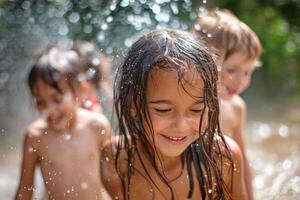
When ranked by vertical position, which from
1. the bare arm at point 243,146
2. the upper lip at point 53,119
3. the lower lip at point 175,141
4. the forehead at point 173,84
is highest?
the forehead at point 173,84

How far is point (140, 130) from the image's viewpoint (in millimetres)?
2576

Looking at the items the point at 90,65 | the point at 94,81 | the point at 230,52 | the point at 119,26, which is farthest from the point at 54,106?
the point at 119,26

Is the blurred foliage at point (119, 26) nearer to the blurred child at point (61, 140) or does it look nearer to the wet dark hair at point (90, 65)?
the wet dark hair at point (90, 65)

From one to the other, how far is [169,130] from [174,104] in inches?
4.4

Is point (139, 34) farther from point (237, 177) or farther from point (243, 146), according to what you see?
point (237, 177)

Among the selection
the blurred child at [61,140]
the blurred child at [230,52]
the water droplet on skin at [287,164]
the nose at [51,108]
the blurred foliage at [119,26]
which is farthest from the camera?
the blurred foliage at [119,26]

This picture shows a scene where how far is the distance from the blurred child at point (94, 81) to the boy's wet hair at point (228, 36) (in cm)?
75

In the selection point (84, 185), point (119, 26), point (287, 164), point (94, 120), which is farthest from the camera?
point (119, 26)

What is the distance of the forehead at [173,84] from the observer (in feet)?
7.72

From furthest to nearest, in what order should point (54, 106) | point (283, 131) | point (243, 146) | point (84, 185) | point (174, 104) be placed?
point (283, 131) → point (243, 146) → point (54, 106) → point (84, 185) → point (174, 104)

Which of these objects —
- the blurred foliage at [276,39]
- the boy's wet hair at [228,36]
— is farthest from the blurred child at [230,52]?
the blurred foliage at [276,39]

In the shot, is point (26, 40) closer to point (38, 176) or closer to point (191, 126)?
point (38, 176)

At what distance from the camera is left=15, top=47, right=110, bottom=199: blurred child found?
331 cm

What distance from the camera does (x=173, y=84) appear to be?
2359 millimetres
